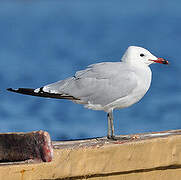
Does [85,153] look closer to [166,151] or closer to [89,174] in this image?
[89,174]

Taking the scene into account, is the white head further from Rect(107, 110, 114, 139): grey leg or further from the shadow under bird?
Rect(107, 110, 114, 139): grey leg

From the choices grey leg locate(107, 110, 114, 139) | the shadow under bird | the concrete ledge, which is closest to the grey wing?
the shadow under bird

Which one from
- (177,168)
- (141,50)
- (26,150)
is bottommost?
(177,168)

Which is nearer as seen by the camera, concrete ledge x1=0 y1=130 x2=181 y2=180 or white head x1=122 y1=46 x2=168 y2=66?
concrete ledge x1=0 y1=130 x2=181 y2=180

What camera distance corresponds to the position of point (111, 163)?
7.26 feet

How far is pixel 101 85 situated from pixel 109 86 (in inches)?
1.9

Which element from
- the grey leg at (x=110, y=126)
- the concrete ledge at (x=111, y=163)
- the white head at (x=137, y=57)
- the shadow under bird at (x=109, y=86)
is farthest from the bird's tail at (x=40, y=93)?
the concrete ledge at (x=111, y=163)

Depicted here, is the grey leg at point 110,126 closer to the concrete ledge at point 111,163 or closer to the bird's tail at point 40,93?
the bird's tail at point 40,93

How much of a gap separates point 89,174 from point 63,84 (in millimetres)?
874

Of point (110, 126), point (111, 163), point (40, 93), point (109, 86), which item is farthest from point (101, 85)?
point (111, 163)

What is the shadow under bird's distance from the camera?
9.29 feet

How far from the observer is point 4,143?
2119mm

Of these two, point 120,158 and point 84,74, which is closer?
point 120,158

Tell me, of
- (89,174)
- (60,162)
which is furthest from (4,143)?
(89,174)
